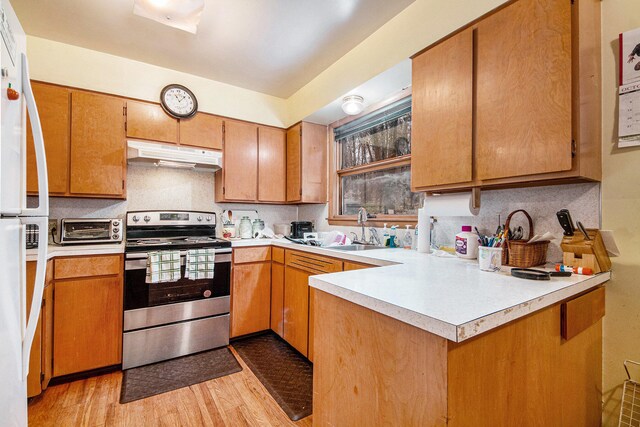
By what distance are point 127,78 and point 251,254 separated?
1910 mm

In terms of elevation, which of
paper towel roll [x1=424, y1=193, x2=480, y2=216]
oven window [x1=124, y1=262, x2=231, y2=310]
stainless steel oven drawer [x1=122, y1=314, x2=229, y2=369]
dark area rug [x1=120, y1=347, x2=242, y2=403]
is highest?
paper towel roll [x1=424, y1=193, x2=480, y2=216]

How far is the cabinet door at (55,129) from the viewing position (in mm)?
2154

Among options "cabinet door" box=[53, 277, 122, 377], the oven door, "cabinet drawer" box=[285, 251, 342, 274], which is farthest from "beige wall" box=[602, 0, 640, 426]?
"cabinet door" box=[53, 277, 122, 377]

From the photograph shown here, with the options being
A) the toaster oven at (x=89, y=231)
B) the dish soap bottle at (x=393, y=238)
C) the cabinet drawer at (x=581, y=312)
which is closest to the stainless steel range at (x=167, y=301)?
the toaster oven at (x=89, y=231)

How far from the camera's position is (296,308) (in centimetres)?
235

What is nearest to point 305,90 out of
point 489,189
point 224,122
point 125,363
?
point 224,122

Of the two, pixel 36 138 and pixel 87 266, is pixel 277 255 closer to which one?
pixel 87 266

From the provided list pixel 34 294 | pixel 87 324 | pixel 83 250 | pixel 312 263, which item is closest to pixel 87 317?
pixel 87 324

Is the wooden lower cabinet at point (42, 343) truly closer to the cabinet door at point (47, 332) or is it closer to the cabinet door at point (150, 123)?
the cabinet door at point (47, 332)

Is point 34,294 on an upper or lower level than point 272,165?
lower

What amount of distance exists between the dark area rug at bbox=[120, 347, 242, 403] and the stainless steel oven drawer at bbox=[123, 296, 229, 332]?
311 millimetres

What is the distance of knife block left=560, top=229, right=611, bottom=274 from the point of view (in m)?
1.17

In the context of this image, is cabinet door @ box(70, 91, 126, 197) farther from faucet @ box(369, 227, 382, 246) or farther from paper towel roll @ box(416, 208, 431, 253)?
paper towel roll @ box(416, 208, 431, 253)

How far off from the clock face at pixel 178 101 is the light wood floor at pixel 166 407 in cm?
223
